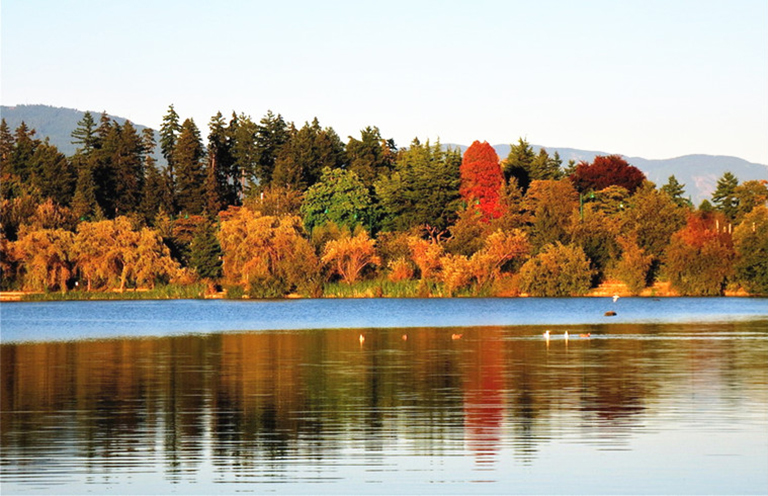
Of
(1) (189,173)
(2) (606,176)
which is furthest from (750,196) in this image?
(1) (189,173)

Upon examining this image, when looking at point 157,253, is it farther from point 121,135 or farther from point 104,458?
point 104,458

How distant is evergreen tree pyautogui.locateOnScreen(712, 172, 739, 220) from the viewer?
317 feet

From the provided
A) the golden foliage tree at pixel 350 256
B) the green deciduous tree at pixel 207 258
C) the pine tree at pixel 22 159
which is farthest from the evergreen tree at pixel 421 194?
Answer: the pine tree at pixel 22 159

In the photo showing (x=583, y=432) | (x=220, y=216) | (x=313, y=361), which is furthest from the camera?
(x=220, y=216)

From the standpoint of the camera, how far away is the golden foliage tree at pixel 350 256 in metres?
81.6

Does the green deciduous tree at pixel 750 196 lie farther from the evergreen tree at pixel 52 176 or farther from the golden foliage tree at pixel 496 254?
the evergreen tree at pixel 52 176

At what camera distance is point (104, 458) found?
1611cm

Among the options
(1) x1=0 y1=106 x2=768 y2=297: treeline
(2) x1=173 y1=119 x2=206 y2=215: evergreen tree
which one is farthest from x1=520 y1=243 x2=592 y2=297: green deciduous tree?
(2) x1=173 y1=119 x2=206 y2=215: evergreen tree

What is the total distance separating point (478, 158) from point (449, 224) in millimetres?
7026

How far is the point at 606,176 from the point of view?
3967 inches

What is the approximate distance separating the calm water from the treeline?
38.8 meters

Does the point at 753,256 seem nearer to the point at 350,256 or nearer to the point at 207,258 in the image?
the point at 350,256

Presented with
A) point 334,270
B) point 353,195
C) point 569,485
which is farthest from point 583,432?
point 353,195

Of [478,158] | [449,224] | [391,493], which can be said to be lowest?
[391,493]
